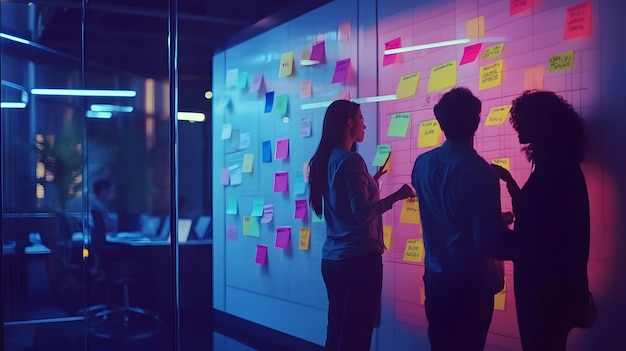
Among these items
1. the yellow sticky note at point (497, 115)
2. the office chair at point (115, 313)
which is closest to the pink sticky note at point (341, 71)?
the yellow sticky note at point (497, 115)

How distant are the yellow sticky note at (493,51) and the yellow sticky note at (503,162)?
38 centimetres

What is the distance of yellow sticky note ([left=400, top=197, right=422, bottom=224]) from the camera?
9.71ft

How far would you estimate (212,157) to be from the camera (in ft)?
14.5

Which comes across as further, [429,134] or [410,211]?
[410,211]

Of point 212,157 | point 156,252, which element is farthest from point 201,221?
point 156,252

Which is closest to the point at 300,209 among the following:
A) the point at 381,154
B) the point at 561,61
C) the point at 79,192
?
the point at 381,154

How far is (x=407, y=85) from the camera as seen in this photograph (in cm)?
304

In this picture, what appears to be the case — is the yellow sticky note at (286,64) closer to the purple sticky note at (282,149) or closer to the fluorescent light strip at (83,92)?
the purple sticky note at (282,149)

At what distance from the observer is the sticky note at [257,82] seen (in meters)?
4.12

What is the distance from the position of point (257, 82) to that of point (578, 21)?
2234 millimetres

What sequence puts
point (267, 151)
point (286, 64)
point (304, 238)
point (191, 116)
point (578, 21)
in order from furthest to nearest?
1. point (191, 116)
2. point (267, 151)
3. point (286, 64)
4. point (304, 238)
5. point (578, 21)

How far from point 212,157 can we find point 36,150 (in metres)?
1.42

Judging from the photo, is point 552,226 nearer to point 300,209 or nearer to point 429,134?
point 429,134

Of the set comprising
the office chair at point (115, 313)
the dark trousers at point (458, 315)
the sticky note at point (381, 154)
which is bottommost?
the office chair at point (115, 313)
